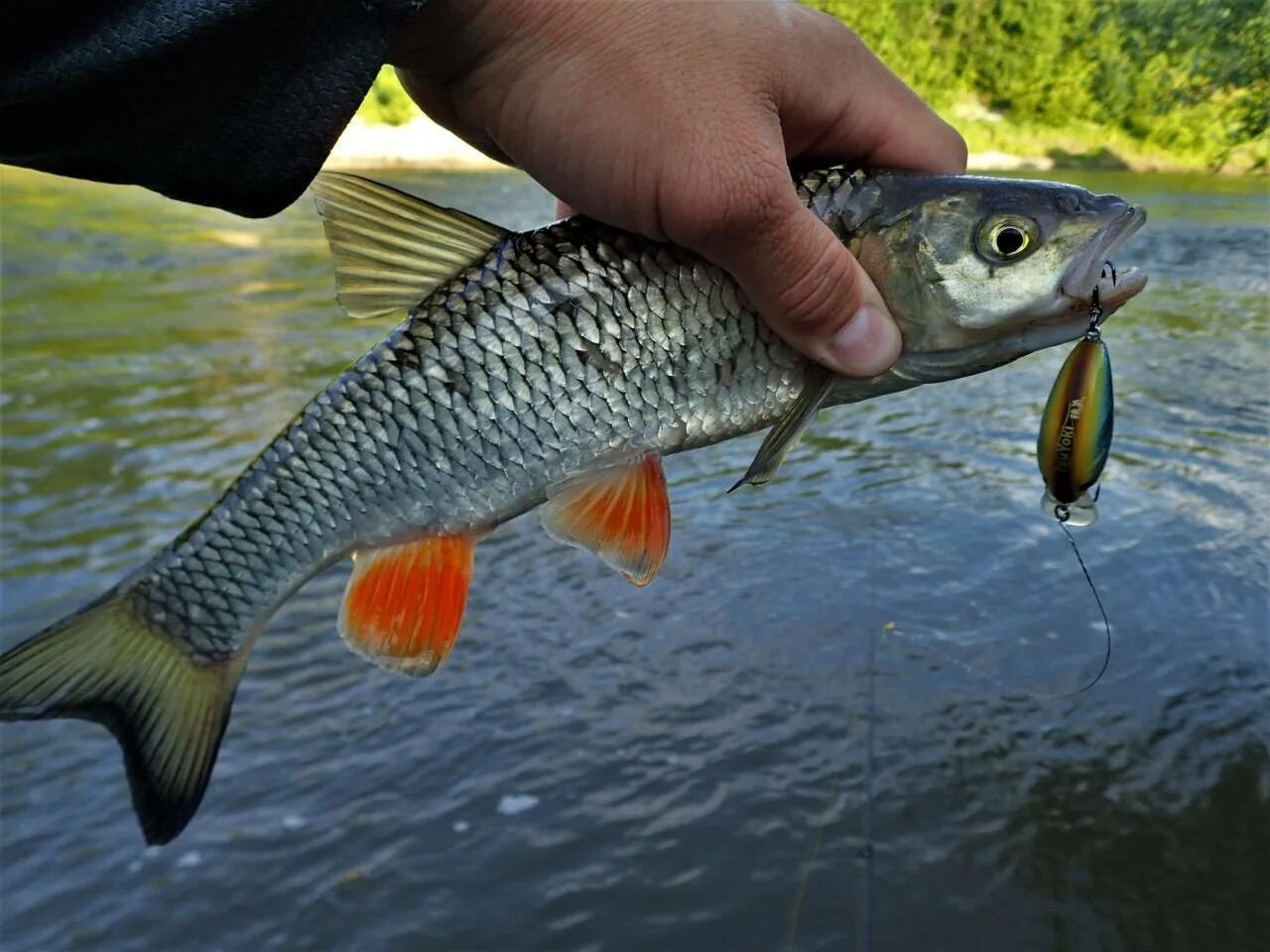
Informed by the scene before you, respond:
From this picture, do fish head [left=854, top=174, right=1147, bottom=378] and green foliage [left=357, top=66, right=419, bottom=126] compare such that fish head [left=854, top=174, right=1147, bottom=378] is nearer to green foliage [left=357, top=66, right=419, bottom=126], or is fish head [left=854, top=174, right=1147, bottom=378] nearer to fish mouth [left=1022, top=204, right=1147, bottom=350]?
fish mouth [left=1022, top=204, right=1147, bottom=350]

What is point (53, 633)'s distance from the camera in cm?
240

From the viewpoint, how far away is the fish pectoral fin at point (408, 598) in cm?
235

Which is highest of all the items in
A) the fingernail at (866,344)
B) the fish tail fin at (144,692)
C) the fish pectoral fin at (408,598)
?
the fingernail at (866,344)

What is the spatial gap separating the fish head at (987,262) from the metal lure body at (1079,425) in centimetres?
18

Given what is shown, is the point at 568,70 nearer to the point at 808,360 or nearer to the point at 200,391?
the point at 808,360

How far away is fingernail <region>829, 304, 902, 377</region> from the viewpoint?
2.10 m

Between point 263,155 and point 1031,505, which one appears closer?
point 263,155

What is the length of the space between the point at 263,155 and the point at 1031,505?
554 centimetres

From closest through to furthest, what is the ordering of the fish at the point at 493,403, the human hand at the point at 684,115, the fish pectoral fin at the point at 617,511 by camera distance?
the human hand at the point at 684,115 → the fish at the point at 493,403 → the fish pectoral fin at the point at 617,511

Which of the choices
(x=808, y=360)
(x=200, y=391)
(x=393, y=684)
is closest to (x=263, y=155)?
(x=808, y=360)

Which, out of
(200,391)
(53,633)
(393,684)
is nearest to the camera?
(53,633)

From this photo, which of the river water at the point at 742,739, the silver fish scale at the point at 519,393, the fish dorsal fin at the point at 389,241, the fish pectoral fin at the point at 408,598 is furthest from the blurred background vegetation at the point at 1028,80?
the fish pectoral fin at the point at 408,598

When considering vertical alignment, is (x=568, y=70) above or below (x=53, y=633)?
above

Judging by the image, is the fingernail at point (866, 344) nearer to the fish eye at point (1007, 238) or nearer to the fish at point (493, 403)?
the fish at point (493, 403)
